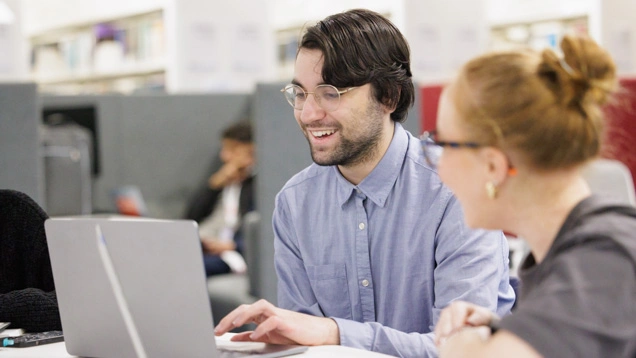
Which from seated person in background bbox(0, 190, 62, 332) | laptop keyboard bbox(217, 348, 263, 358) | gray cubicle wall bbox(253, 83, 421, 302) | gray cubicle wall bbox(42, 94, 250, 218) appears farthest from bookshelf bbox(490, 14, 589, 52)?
laptop keyboard bbox(217, 348, 263, 358)

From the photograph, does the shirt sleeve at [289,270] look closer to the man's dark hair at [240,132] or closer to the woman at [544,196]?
the woman at [544,196]

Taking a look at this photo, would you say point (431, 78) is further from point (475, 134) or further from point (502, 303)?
point (475, 134)

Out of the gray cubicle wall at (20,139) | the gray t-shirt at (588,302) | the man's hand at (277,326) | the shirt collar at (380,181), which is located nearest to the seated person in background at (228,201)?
the gray cubicle wall at (20,139)

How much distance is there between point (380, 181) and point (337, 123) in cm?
15

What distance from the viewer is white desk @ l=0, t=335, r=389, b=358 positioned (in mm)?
1442

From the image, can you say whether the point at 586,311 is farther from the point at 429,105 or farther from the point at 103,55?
the point at 103,55

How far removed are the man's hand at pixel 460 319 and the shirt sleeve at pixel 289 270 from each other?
658mm

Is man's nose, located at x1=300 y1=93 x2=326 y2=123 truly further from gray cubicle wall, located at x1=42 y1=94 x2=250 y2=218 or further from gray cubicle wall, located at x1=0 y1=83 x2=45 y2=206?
gray cubicle wall, located at x1=42 y1=94 x2=250 y2=218

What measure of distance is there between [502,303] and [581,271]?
818 millimetres

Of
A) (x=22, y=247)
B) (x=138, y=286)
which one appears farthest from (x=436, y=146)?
(x=22, y=247)

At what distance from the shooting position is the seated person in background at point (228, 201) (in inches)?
180

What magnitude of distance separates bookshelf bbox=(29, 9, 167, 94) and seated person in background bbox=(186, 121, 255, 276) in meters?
1.91

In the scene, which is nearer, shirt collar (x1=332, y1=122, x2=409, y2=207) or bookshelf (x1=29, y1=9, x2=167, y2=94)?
shirt collar (x1=332, y1=122, x2=409, y2=207)

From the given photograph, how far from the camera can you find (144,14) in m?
7.03
